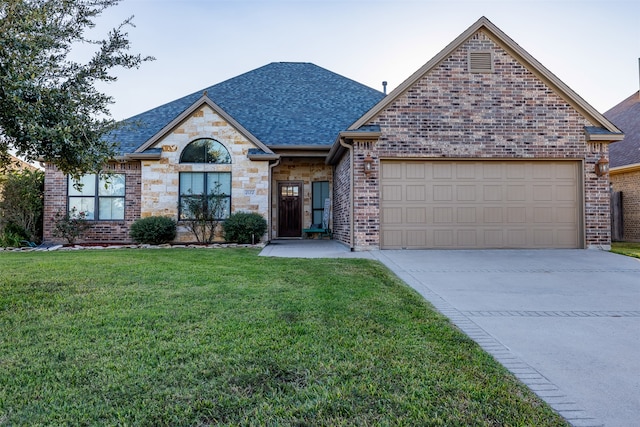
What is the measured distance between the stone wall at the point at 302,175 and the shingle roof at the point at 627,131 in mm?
10698

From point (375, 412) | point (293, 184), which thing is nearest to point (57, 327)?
point (375, 412)

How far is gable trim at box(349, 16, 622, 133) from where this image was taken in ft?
→ 33.4

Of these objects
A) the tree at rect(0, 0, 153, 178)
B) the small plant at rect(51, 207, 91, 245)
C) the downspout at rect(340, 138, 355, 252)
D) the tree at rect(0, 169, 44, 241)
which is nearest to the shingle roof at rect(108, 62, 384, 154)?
the small plant at rect(51, 207, 91, 245)

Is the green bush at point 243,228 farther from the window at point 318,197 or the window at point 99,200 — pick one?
Answer: the window at point 99,200

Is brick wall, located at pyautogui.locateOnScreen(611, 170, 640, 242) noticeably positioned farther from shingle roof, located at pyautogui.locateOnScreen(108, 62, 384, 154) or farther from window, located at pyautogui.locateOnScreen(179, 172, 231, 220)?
window, located at pyautogui.locateOnScreen(179, 172, 231, 220)

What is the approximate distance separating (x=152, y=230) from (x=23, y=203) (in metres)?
4.49

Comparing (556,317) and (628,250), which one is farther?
(628,250)

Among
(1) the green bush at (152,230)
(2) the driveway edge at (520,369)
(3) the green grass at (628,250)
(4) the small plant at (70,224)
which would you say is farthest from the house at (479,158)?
(4) the small plant at (70,224)

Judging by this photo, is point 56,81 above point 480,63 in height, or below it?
below

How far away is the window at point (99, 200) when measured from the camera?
1301 centimetres

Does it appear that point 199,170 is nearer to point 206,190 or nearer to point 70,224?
point 206,190

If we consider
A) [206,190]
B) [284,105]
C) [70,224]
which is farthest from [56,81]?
[284,105]

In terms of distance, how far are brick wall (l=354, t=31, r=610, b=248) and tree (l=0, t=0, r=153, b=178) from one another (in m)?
6.57

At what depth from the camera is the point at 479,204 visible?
34.4 feet
